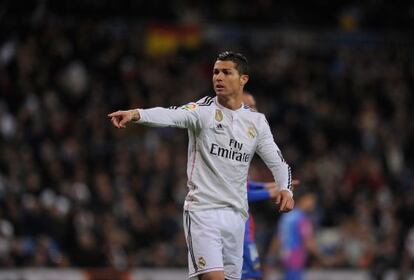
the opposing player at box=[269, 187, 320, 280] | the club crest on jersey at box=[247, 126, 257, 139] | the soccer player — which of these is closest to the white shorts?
the soccer player

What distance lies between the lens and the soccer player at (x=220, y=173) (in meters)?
7.05

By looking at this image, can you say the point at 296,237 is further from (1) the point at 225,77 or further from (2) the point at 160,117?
(2) the point at 160,117

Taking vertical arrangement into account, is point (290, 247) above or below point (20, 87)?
below

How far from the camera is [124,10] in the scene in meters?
18.4

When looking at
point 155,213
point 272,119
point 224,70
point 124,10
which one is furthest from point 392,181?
point 224,70

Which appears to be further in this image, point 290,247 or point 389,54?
point 389,54

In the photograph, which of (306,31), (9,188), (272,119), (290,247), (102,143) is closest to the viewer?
(290,247)

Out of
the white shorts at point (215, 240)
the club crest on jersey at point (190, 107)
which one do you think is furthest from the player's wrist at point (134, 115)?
the white shorts at point (215, 240)

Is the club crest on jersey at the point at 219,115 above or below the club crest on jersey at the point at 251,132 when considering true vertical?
above

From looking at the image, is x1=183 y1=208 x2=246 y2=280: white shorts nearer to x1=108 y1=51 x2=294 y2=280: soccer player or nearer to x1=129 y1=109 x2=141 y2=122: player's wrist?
x1=108 y1=51 x2=294 y2=280: soccer player

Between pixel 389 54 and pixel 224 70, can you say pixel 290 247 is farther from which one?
pixel 389 54

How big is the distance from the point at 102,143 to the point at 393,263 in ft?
15.9

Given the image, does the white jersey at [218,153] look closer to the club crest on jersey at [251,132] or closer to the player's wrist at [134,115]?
the club crest on jersey at [251,132]

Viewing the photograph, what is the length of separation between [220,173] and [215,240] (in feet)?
1.62
